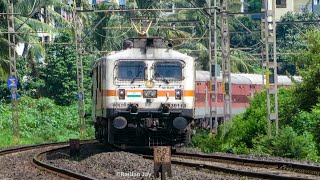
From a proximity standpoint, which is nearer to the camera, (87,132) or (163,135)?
(163,135)

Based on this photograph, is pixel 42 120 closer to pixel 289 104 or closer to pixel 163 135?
pixel 289 104

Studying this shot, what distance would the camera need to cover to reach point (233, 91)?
50.5m

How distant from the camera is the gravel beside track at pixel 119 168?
1881 cm

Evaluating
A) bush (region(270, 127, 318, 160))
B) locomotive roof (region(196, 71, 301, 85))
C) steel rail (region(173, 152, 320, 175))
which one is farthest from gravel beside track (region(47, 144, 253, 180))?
locomotive roof (region(196, 71, 301, 85))

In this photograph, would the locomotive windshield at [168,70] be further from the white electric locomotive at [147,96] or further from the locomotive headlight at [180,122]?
the locomotive headlight at [180,122]

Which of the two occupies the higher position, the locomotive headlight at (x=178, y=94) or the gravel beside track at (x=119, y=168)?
the locomotive headlight at (x=178, y=94)

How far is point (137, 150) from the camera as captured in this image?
27.3 metres

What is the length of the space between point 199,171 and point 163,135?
4893 mm

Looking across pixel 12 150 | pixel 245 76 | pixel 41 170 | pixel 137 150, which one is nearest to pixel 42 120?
pixel 245 76

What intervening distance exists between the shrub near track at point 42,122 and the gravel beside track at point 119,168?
1682 centimetres

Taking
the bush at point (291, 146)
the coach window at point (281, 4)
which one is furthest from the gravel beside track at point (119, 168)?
the coach window at point (281, 4)

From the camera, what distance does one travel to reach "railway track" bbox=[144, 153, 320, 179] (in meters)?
18.7

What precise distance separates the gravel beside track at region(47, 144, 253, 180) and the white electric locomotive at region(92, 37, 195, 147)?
1.10 m

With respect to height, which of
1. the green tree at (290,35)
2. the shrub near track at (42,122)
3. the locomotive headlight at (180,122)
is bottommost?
the shrub near track at (42,122)
